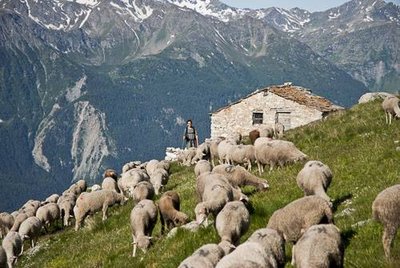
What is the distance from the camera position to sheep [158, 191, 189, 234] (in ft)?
59.9

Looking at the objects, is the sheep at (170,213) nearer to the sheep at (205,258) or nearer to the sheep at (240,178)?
the sheep at (240,178)

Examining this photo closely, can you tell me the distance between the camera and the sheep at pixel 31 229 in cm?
2852

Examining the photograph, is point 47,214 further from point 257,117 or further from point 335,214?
point 257,117

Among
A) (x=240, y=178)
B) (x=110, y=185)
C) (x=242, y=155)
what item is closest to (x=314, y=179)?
(x=240, y=178)

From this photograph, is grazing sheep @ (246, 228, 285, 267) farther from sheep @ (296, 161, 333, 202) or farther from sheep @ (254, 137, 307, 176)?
sheep @ (254, 137, 307, 176)

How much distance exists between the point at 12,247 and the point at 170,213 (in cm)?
962

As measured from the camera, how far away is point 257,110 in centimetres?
5850

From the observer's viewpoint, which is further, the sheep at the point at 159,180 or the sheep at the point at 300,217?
the sheep at the point at 159,180

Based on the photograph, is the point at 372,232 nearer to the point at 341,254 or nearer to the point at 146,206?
the point at 341,254

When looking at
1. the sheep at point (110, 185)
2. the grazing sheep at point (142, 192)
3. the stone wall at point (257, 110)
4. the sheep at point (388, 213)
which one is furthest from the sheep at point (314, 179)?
the stone wall at point (257, 110)

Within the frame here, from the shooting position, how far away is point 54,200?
129 ft

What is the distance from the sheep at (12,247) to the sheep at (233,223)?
531 inches

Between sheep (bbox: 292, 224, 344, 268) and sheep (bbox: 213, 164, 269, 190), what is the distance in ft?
29.4

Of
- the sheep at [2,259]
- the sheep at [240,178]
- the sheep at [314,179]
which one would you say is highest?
the sheep at [314,179]
